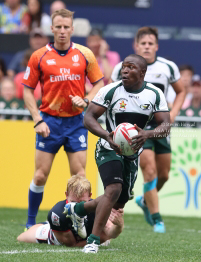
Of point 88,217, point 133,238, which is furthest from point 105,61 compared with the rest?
point 88,217

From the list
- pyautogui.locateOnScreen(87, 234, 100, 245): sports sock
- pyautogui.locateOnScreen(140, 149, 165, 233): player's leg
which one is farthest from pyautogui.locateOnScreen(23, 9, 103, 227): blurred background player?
pyautogui.locateOnScreen(87, 234, 100, 245): sports sock

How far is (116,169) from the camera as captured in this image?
5266 millimetres

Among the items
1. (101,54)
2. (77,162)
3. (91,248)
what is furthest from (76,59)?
(101,54)

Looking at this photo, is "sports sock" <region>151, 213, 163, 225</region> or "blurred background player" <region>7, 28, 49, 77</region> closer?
"sports sock" <region>151, 213, 163, 225</region>

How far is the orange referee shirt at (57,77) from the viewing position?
6.66m

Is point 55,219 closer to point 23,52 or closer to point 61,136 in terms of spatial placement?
point 61,136

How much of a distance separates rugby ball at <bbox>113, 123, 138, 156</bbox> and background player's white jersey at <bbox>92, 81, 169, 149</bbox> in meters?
0.34

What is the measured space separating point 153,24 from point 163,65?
622cm

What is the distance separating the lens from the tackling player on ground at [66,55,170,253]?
516 cm

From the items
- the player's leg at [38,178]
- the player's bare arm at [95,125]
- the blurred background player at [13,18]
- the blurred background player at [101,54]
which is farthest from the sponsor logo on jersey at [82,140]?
the blurred background player at [13,18]

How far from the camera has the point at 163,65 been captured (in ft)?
25.6

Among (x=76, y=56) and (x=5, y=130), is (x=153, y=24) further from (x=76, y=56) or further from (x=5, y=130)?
(x=76, y=56)

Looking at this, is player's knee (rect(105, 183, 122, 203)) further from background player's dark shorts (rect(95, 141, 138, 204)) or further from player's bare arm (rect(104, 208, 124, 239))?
player's bare arm (rect(104, 208, 124, 239))

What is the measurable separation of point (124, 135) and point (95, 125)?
376mm
